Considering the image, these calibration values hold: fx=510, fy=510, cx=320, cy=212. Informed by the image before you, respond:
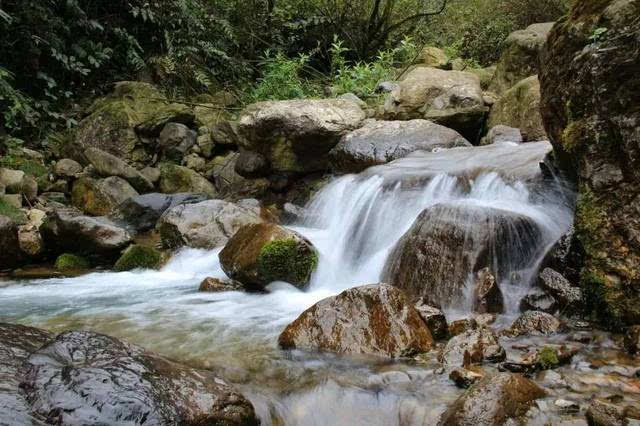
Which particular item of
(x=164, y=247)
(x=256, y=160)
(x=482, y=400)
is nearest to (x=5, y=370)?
(x=482, y=400)

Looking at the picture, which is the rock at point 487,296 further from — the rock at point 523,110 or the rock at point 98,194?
the rock at point 98,194

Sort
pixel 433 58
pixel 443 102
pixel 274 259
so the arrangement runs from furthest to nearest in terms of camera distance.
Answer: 1. pixel 433 58
2. pixel 443 102
3. pixel 274 259

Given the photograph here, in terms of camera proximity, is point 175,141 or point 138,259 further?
point 175,141

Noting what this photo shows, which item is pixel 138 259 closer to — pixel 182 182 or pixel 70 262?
pixel 70 262

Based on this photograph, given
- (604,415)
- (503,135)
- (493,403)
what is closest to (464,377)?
(493,403)

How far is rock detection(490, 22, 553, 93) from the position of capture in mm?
10969

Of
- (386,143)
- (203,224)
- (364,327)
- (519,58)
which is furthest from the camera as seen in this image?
(519,58)

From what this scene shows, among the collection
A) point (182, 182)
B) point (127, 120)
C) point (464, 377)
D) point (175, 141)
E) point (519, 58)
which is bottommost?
point (464, 377)

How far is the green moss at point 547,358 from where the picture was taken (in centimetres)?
345

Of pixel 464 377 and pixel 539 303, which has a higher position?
pixel 539 303

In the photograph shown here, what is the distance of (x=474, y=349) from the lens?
3.63 m

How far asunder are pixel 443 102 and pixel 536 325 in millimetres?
6548

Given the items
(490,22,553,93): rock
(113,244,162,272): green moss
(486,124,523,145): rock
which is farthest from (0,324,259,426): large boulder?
(490,22,553,93): rock

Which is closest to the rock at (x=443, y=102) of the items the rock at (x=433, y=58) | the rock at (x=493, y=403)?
the rock at (x=433, y=58)
